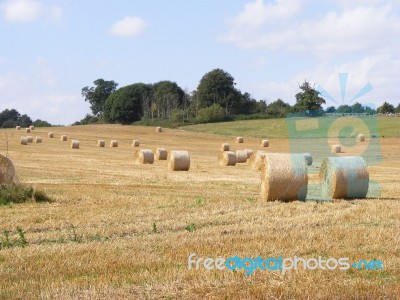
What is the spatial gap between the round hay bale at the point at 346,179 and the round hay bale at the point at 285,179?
89cm

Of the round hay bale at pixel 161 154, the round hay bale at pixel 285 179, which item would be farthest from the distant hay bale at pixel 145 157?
the round hay bale at pixel 285 179

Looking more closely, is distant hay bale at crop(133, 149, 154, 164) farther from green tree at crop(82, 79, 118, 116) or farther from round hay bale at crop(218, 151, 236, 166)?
green tree at crop(82, 79, 118, 116)

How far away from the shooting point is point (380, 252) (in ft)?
29.0

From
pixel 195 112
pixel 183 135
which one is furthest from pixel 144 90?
pixel 183 135

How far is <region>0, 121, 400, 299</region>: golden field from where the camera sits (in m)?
6.96

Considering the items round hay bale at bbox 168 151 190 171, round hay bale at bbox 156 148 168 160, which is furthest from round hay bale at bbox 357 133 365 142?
round hay bale at bbox 168 151 190 171

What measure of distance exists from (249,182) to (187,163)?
6.70 metres

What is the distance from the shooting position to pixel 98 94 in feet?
458

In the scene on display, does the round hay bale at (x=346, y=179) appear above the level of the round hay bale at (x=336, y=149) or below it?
above

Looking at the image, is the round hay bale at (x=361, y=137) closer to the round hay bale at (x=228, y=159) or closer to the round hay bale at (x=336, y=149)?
the round hay bale at (x=336, y=149)

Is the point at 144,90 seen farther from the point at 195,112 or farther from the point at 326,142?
the point at 326,142

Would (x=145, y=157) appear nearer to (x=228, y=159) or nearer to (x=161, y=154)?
(x=161, y=154)

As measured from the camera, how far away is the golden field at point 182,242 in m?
6.96

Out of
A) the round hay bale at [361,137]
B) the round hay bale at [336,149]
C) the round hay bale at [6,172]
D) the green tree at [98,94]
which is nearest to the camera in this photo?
the round hay bale at [6,172]
